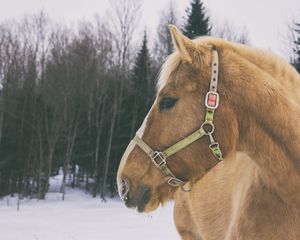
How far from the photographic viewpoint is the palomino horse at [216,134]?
2.43m

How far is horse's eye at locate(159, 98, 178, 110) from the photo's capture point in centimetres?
246

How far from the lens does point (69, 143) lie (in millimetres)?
26906

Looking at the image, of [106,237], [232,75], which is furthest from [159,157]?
[106,237]

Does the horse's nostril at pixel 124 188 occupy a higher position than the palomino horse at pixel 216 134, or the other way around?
the palomino horse at pixel 216 134

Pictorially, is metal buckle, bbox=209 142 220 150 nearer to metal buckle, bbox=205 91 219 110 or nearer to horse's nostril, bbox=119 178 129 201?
metal buckle, bbox=205 91 219 110

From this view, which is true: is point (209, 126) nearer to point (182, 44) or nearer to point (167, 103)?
point (167, 103)

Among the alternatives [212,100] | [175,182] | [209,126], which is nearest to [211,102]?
[212,100]

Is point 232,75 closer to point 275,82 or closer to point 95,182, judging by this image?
point 275,82

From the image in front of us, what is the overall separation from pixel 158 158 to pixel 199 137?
28 cm

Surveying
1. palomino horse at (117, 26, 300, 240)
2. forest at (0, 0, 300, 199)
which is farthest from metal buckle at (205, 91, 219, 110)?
forest at (0, 0, 300, 199)

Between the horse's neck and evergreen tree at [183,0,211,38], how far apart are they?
24723mm

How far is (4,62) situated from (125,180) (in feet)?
95.5

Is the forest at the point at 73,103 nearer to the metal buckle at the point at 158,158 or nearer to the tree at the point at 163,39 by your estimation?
the tree at the point at 163,39

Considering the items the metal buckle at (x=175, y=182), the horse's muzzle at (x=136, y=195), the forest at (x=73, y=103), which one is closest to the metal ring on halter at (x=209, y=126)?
the metal buckle at (x=175, y=182)
